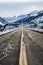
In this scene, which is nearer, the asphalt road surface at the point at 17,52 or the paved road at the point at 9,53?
the asphalt road surface at the point at 17,52

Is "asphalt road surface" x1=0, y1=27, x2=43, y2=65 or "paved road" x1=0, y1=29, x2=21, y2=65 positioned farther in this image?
"paved road" x1=0, y1=29, x2=21, y2=65

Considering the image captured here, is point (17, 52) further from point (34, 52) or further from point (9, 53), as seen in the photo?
point (34, 52)

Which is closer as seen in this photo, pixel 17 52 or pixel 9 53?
pixel 9 53

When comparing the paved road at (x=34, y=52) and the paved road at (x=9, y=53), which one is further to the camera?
the paved road at (x=9, y=53)

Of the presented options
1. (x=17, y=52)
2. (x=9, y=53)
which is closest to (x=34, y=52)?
(x=17, y=52)

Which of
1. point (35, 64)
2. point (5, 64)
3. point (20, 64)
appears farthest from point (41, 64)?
point (5, 64)

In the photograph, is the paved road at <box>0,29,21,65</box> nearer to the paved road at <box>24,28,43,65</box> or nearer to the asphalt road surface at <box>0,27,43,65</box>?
the asphalt road surface at <box>0,27,43,65</box>

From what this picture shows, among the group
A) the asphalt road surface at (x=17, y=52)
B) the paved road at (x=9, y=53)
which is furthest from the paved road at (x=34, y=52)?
the paved road at (x=9, y=53)

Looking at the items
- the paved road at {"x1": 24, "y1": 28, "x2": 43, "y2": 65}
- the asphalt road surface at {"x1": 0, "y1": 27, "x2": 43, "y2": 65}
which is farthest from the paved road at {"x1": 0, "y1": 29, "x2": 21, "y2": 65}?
the paved road at {"x1": 24, "y1": 28, "x2": 43, "y2": 65}

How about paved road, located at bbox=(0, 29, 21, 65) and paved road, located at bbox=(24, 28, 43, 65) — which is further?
paved road, located at bbox=(0, 29, 21, 65)

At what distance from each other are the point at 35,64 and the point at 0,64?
70.7 inches

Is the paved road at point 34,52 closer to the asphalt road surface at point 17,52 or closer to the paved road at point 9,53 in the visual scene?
the asphalt road surface at point 17,52

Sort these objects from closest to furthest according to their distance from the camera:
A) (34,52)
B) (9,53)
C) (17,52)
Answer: (9,53) < (34,52) < (17,52)

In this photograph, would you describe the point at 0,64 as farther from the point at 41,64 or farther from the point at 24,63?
the point at 41,64
